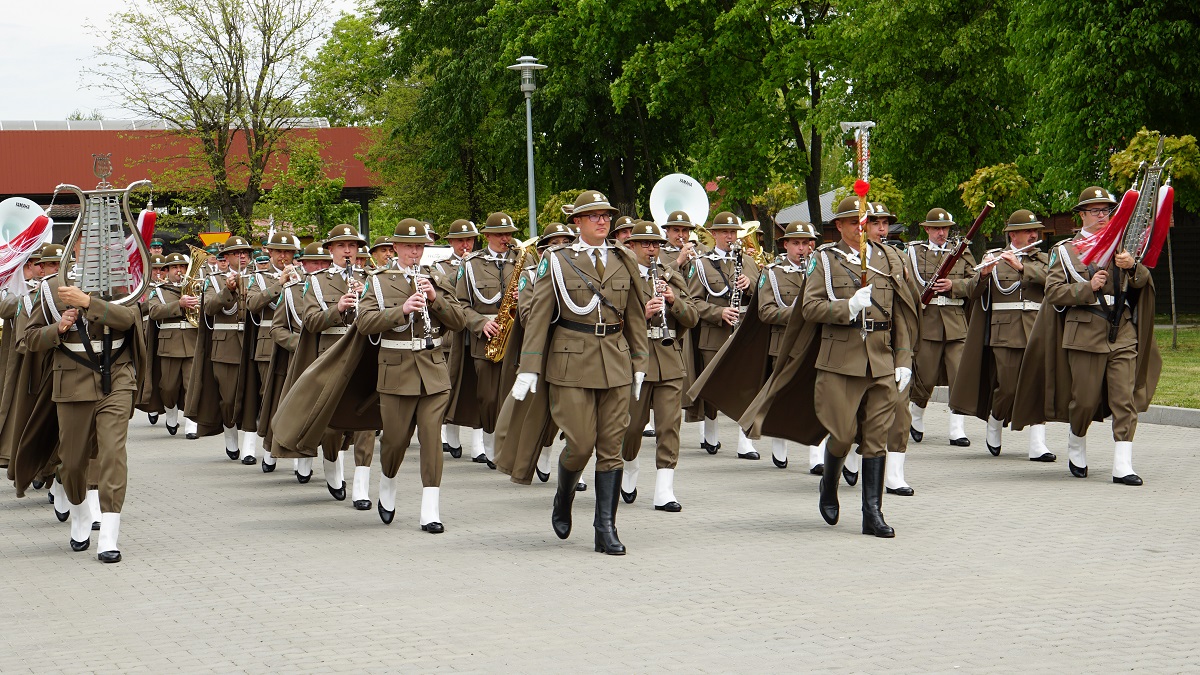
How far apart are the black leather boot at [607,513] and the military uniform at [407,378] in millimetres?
1405

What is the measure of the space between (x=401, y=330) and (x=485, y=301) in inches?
142

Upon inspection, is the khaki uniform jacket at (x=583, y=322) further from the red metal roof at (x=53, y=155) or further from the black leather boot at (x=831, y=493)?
the red metal roof at (x=53, y=155)

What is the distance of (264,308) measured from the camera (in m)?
14.4

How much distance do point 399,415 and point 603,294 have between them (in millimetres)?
1901

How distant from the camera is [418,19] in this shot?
46438 mm

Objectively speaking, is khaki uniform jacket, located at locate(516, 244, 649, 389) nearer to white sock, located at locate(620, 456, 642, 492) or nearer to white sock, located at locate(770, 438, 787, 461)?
white sock, located at locate(620, 456, 642, 492)

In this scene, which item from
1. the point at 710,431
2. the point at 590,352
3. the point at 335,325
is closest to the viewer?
the point at 590,352

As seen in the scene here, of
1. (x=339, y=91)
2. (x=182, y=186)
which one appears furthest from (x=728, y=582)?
(x=339, y=91)

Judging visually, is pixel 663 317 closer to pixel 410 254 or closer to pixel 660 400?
pixel 660 400

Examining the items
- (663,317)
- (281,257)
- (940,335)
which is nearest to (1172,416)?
(940,335)

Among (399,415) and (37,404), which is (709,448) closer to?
(399,415)

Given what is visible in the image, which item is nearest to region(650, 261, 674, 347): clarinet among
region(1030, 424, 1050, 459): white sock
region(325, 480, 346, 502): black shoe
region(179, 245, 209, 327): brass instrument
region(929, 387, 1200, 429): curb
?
region(325, 480, 346, 502): black shoe

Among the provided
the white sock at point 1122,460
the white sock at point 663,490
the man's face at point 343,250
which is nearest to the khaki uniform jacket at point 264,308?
the man's face at point 343,250

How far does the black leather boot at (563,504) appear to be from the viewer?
9.57 meters
